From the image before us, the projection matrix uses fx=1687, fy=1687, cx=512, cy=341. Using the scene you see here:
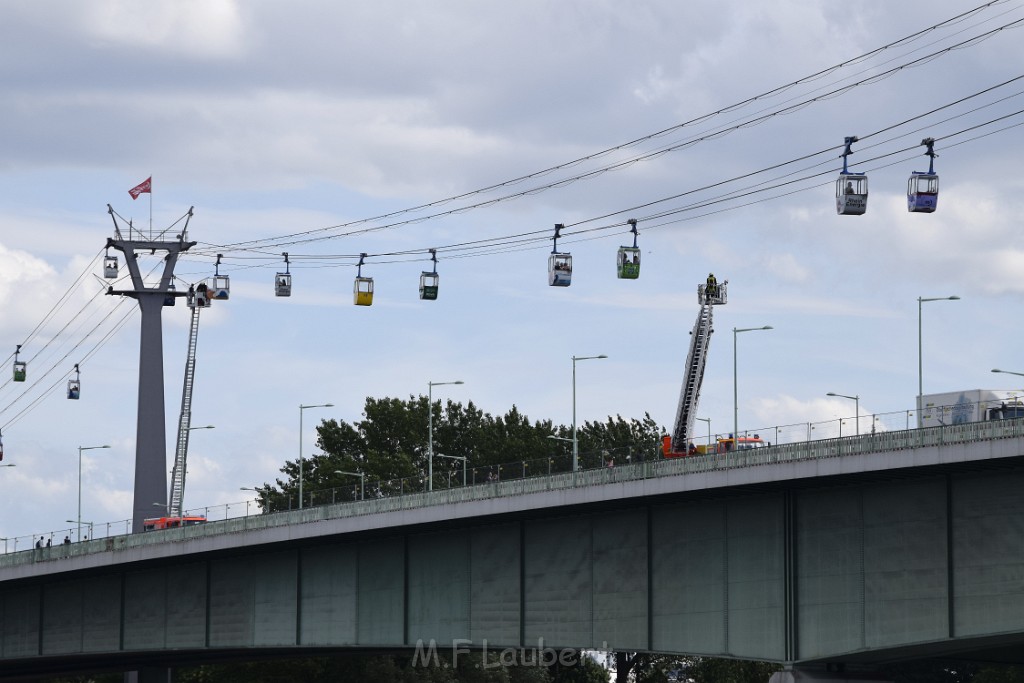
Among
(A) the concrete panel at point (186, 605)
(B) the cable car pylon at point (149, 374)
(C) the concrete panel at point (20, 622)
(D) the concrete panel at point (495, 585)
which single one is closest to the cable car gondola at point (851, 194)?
(D) the concrete panel at point (495, 585)

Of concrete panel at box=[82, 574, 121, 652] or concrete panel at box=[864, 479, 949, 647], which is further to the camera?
concrete panel at box=[82, 574, 121, 652]

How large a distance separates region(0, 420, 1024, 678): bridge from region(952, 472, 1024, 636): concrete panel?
5 centimetres

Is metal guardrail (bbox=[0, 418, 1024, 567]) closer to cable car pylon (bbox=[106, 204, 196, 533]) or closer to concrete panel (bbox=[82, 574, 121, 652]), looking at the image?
concrete panel (bbox=[82, 574, 121, 652])

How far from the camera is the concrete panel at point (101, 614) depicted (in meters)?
87.5

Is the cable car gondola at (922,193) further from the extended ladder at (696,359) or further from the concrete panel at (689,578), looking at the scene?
the extended ladder at (696,359)

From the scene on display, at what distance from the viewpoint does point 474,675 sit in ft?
391

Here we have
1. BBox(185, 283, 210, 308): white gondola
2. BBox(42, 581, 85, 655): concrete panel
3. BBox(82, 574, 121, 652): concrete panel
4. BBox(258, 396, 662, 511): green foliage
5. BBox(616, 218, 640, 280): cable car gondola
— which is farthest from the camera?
BBox(258, 396, 662, 511): green foliage

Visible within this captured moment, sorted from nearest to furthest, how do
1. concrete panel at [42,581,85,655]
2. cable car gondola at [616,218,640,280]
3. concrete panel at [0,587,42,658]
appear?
cable car gondola at [616,218,640,280] → concrete panel at [42,581,85,655] → concrete panel at [0,587,42,658]

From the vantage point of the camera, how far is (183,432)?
133250 mm

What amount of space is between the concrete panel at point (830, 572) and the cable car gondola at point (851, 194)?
35.9 ft

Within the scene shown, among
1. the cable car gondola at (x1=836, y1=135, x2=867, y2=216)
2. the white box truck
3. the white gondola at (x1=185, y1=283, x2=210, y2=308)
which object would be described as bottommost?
the white box truck

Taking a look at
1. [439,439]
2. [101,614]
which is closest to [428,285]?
[101,614]

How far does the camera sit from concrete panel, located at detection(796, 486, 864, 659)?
54.8 meters

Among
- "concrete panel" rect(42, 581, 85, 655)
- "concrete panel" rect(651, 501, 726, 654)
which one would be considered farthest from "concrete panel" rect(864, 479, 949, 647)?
"concrete panel" rect(42, 581, 85, 655)
